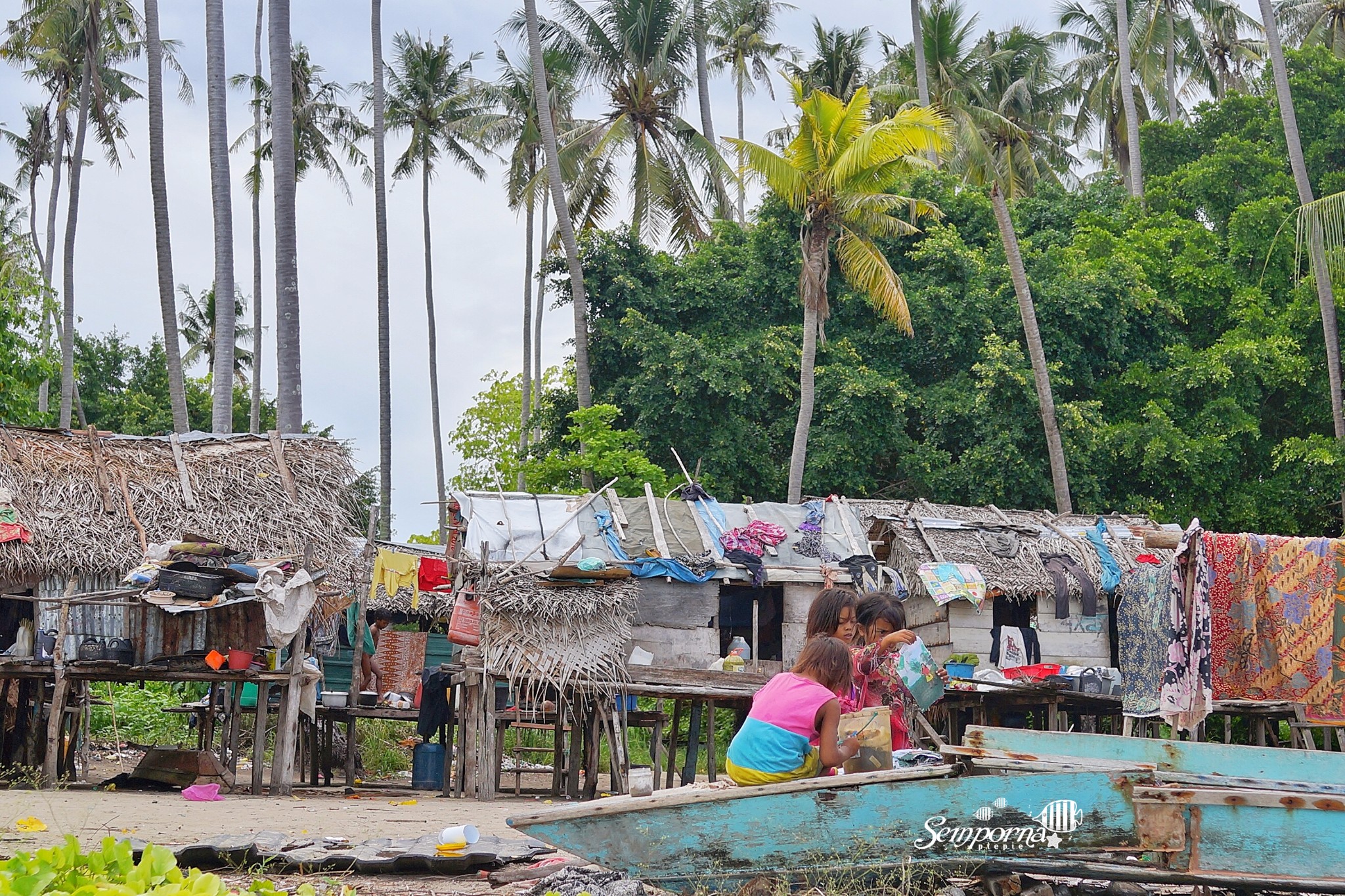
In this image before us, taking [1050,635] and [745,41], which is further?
[745,41]

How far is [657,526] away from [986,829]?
8.97 meters

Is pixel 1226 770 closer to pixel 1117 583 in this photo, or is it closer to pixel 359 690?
pixel 1117 583

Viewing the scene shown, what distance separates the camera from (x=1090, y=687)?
12.7 m

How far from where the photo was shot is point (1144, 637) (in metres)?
11.2

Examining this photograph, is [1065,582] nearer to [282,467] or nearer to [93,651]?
[282,467]

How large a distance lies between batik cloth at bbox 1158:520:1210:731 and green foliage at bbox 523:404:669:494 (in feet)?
32.2

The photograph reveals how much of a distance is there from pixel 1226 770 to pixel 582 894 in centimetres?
435

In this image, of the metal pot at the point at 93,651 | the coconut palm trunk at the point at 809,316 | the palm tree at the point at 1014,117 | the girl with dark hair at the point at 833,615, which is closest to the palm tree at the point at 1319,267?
the palm tree at the point at 1014,117

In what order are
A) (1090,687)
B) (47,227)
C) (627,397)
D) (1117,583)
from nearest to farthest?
1. (1090,687)
2. (1117,583)
3. (627,397)
4. (47,227)

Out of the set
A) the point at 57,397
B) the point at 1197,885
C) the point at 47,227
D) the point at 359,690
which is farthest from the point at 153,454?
the point at 57,397

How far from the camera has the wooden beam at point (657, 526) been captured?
44.9ft

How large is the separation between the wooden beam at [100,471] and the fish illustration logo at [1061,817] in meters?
9.82

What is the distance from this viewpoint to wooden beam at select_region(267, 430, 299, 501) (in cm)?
1311

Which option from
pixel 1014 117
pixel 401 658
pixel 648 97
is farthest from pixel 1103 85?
pixel 401 658
